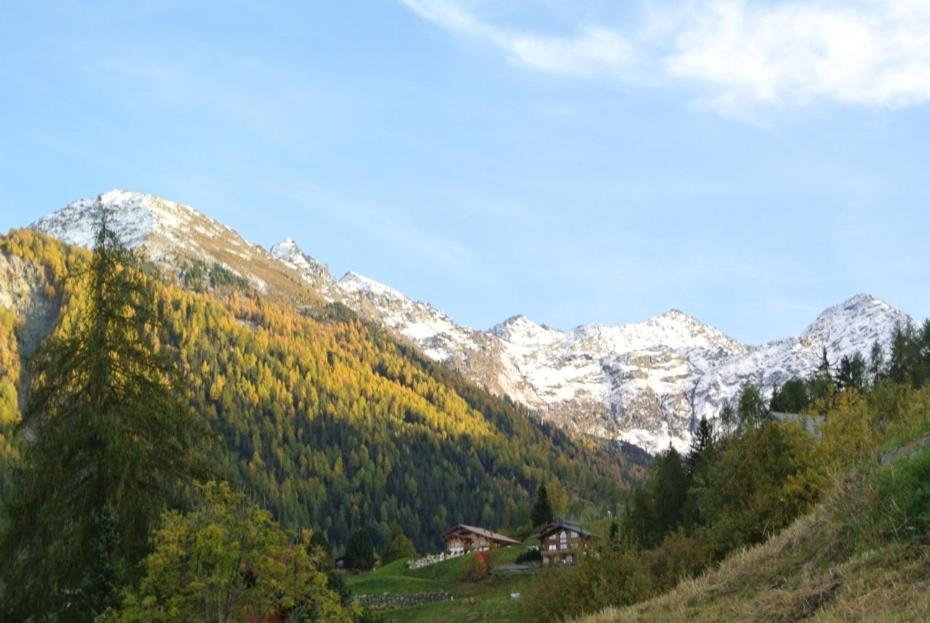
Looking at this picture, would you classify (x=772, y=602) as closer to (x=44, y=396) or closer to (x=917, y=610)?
(x=917, y=610)

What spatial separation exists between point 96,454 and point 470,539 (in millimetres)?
106685

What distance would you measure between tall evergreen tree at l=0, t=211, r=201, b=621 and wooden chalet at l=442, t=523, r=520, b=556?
92598 millimetres

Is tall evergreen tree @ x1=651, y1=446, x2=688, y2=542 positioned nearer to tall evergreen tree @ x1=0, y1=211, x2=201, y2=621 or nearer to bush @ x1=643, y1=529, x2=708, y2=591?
bush @ x1=643, y1=529, x2=708, y2=591

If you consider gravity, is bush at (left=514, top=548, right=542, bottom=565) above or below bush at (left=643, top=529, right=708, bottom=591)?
below

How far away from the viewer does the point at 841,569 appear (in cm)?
1366

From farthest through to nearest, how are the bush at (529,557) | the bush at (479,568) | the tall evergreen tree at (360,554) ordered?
the tall evergreen tree at (360,554) → the bush at (529,557) → the bush at (479,568)

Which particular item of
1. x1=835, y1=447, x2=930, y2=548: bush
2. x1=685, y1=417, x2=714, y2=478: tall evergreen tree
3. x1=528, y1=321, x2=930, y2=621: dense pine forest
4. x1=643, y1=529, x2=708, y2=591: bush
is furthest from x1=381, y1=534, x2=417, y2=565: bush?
x1=835, y1=447, x2=930, y2=548: bush

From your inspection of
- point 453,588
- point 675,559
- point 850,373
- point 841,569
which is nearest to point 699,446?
point 453,588

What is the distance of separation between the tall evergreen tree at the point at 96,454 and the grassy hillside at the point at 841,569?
21258 millimetres

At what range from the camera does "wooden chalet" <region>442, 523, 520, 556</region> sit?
130 m

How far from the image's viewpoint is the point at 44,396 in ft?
114

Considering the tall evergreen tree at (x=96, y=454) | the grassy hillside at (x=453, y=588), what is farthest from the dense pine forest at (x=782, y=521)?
the tall evergreen tree at (x=96, y=454)

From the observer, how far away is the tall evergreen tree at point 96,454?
31953mm

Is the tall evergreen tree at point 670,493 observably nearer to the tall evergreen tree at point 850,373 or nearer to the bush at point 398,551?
the tall evergreen tree at point 850,373
